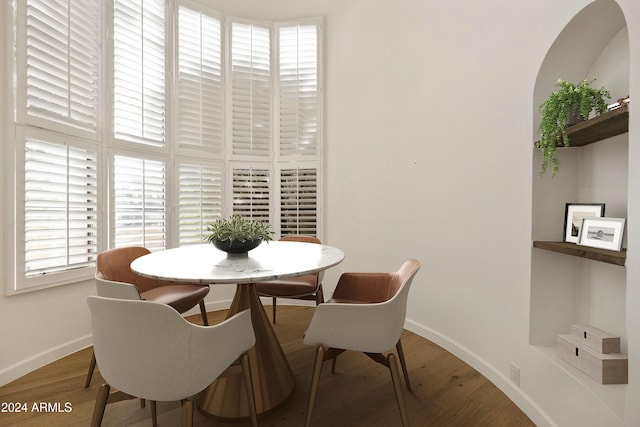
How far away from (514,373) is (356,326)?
1171 mm

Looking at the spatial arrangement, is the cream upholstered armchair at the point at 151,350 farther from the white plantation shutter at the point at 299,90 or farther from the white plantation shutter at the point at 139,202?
the white plantation shutter at the point at 299,90

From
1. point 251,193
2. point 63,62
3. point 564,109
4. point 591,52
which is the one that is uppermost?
point 63,62

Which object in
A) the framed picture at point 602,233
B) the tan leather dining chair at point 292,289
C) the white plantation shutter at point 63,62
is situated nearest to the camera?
the framed picture at point 602,233

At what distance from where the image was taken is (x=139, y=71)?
2914mm

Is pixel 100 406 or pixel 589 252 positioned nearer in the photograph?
pixel 100 406

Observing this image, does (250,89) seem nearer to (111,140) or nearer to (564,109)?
(111,140)

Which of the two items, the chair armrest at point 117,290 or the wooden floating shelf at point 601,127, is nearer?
the wooden floating shelf at point 601,127

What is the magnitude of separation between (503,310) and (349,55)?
289 centimetres

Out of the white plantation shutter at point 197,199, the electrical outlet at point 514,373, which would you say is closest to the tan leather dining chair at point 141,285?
the white plantation shutter at point 197,199

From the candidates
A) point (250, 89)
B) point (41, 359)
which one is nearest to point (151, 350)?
point (41, 359)

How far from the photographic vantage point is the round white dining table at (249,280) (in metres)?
1.40

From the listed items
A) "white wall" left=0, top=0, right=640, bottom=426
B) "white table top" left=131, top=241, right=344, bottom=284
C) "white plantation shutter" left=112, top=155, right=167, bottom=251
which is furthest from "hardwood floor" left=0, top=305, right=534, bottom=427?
"white plantation shutter" left=112, top=155, right=167, bottom=251

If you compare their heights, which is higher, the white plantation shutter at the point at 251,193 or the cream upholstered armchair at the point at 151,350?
the white plantation shutter at the point at 251,193

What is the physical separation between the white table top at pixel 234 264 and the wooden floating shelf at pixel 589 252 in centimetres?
110
